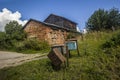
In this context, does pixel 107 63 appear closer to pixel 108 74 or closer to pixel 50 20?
pixel 108 74

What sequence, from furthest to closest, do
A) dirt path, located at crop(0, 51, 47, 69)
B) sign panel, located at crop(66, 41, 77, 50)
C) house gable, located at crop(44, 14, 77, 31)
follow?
house gable, located at crop(44, 14, 77, 31), dirt path, located at crop(0, 51, 47, 69), sign panel, located at crop(66, 41, 77, 50)

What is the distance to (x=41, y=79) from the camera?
7.45m

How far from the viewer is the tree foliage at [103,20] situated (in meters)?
37.8

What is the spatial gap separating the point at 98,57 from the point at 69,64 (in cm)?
151

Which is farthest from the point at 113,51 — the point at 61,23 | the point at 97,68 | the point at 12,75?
the point at 61,23

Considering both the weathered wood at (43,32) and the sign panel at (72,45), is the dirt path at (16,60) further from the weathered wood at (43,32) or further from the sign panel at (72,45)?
the weathered wood at (43,32)

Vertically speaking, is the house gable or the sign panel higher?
the house gable

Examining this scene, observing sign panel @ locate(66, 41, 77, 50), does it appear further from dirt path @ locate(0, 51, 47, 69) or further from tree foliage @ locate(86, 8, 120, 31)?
tree foliage @ locate(86, 8, 120, 31)

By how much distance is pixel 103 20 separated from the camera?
38.5 meters

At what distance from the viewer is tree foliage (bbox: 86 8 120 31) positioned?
3775 cm

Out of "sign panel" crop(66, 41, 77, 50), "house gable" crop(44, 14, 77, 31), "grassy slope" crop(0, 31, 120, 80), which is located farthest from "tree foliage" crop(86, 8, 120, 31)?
"grassy slope" crop(0, 31, 120, 80)

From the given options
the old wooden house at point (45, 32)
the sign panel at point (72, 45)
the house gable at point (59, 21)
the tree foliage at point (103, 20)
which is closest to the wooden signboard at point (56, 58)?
the sign panel at point (72, 45)

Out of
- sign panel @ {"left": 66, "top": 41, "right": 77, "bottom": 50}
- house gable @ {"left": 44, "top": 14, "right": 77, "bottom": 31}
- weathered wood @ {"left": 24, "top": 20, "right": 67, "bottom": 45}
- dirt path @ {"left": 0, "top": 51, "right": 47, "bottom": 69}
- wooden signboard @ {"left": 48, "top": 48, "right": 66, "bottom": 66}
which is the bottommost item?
dirt path @ {"left": 0, "top": 51, "right": 47, "bottom": 69}

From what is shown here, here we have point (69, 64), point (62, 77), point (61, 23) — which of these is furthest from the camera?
point (61, 23)
